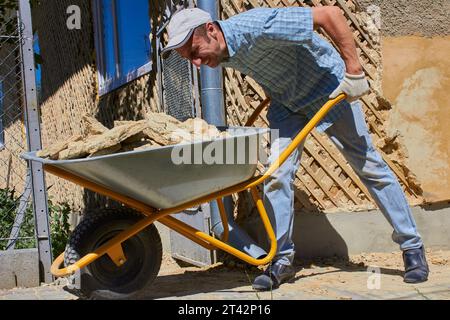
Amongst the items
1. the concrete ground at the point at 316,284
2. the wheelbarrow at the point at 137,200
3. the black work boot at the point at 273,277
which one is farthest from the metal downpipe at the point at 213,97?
the wheelbarrow at the point at 137,200

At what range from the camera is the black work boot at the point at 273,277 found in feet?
10.8

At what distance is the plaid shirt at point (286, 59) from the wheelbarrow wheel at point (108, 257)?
0.91 m

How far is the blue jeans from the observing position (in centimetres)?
340

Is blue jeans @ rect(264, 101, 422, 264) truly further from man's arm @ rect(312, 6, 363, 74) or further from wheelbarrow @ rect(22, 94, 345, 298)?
man's arm @ rect(312, 6, 363, 74)

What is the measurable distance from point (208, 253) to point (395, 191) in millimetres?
1391

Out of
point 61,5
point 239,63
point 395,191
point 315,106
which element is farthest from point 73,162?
point 61,5

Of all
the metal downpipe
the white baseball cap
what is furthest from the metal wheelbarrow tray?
the metal downpipe

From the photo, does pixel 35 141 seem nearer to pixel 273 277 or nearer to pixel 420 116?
pixel 273 277

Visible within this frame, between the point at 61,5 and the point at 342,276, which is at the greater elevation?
the point at 61,5

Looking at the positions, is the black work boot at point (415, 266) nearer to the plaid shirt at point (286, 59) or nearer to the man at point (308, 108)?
the man at point (308, 108)

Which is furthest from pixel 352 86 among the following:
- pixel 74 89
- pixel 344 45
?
pixel 74 89

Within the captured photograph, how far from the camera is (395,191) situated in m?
3.41

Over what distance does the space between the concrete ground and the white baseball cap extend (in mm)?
1209
